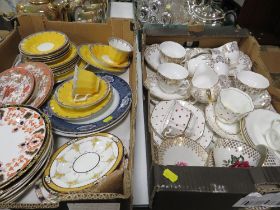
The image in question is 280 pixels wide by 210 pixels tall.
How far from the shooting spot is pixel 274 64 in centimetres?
103

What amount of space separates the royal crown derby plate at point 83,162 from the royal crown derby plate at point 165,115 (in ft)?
0.47

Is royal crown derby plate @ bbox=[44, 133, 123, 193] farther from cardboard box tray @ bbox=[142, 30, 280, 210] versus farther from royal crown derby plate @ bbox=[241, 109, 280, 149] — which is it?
royal crown derby plate @ bbox=[241, 109, 280, 149]

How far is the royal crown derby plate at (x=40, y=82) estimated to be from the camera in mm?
764

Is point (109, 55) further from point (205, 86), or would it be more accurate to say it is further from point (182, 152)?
point (182, 152)

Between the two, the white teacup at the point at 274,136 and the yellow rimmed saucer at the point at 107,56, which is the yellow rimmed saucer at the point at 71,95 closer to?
the yellow rimmed saucer at the point at 107,56

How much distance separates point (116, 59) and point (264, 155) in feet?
2.05

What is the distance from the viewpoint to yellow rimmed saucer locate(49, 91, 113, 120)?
713 mm

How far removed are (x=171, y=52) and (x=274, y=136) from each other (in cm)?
49

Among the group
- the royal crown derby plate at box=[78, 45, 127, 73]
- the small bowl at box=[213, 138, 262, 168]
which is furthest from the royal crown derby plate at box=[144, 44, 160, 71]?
the small bowl at box=[213, 138, 262, 168]

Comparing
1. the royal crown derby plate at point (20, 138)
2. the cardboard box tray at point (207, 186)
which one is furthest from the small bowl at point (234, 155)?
the royal crown derby plate at point (20, 138)

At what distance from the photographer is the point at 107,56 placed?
996mm

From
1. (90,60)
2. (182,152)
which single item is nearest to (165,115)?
(182,152)

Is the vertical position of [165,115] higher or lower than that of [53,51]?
lower

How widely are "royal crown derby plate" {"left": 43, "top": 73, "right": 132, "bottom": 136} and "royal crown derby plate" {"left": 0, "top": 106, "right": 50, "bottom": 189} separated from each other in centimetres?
6
